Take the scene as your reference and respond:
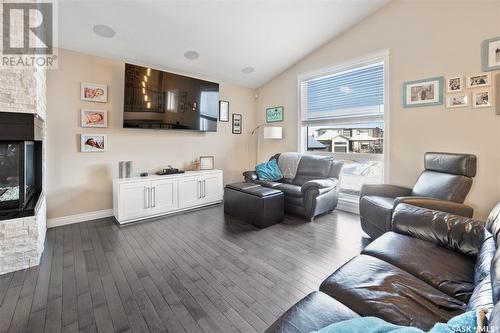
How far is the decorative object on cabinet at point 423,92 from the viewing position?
292 centimetres

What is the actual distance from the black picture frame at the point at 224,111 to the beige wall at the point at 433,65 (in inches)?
92.7

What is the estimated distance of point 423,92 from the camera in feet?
10.00

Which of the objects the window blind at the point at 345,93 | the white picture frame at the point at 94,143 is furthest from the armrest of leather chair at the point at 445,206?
the white picture frame at the point at 94,143

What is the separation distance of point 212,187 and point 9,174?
266 centimetres

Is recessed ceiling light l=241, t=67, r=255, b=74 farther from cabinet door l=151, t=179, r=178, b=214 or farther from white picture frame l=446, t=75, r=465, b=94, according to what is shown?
white picture frame l=446, t=75, r=465, b=94

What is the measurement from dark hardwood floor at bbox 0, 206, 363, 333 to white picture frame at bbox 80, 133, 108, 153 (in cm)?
109

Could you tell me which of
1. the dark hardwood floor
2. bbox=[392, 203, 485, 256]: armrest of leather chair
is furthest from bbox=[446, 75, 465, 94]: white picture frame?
the dark hardwood floor

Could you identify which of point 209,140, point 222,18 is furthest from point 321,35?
point 209,140

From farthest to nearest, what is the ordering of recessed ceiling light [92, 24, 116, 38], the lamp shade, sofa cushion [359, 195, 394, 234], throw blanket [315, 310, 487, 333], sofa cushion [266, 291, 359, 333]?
the lamp shade < recessed ceiling light [92, 24, 116, 38] < sofa cushion [359, 195, 394, 234] < sofa cushion [266, 291, 359, 333] < throw blanket [315, 310, 487, 333]

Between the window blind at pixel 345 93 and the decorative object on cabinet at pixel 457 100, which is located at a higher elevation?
the window blind at pixel 345 93

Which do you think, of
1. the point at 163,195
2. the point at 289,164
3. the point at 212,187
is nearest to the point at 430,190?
the point at 289,164

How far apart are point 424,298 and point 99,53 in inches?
176

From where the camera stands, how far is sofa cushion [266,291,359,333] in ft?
3.06

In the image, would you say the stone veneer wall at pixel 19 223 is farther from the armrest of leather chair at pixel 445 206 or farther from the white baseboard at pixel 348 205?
the white baseboard at pixel 348 205
